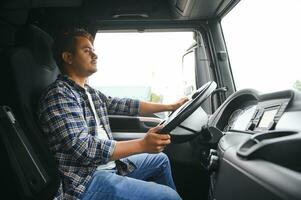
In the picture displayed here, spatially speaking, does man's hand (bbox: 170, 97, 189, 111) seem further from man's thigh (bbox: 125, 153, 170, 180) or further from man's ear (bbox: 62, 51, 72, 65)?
man's ear (bbox: 62, 51, 72, 65)

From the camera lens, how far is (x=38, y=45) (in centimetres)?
152

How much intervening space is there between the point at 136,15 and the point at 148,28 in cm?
15

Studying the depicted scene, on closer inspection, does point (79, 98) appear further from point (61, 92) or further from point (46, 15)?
point (46, 15)

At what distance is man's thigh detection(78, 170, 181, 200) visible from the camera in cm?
123

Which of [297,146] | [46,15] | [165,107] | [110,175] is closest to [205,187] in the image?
[165,107]

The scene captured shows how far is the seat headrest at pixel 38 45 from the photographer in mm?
1477

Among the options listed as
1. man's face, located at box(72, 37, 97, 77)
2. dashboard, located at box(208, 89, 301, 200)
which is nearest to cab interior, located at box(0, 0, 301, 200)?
dashboard, located at box(208, 89, 301, 200)

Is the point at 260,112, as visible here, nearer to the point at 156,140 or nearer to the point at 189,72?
the point at 156,140

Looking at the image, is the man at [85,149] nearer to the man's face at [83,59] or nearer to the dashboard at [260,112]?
the man's face at [83,59]

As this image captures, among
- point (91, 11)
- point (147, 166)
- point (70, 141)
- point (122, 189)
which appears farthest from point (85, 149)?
point (91, 11)

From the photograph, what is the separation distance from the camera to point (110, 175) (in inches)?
52.3

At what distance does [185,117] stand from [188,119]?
0.77 feet

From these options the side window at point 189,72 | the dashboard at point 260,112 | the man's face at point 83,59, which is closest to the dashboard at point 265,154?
the dashboard at point 260,112

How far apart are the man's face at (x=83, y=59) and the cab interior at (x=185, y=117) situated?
117 mm
